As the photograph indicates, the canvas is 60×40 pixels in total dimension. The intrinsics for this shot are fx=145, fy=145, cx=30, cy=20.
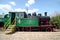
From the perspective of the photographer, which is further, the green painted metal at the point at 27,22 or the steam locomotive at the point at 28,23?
the green painted metal at the point at 27,22

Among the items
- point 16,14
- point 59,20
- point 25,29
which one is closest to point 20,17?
point 16,14

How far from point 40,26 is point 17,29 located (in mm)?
3678

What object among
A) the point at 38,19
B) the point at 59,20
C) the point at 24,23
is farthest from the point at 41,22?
the point at 59,20

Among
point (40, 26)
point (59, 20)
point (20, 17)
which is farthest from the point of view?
point (59, 20)

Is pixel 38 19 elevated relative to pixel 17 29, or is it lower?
elevated

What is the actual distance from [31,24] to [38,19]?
4.59 ft

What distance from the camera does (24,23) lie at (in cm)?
2327

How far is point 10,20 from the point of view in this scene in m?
23.6

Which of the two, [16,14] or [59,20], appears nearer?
[16,14]

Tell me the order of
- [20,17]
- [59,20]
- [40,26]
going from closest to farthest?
[40,26] → [20,17] → [59,20]

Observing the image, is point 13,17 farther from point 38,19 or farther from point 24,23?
point 38,19

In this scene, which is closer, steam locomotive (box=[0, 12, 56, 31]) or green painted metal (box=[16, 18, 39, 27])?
steam locomotive (box=[0, 12, 56, 31])

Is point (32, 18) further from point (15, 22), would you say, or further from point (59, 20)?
point (59, 20)

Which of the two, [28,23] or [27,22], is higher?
Result: [27,22]
